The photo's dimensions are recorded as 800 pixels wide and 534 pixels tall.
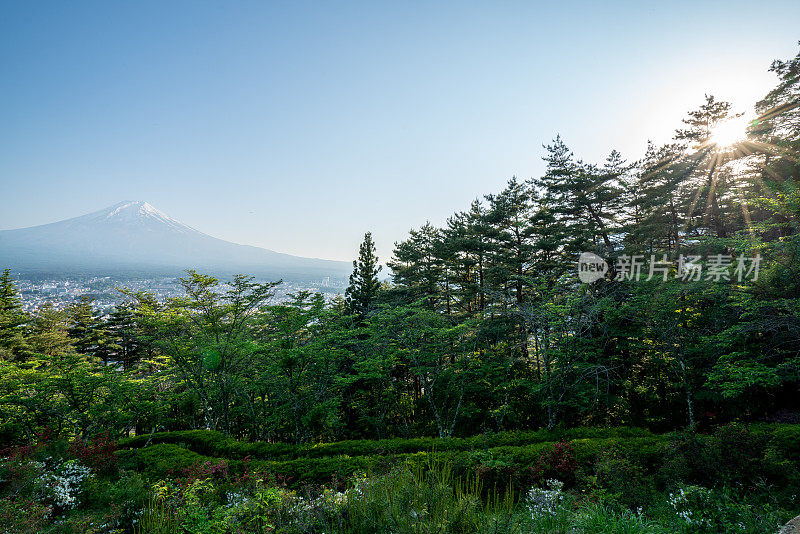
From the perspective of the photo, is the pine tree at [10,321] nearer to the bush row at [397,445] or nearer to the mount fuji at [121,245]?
the bush row at [397,445]

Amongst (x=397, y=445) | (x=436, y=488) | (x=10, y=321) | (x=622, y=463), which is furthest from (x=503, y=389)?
(x=10, y=321)

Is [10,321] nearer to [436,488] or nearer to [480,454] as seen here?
[480,454]

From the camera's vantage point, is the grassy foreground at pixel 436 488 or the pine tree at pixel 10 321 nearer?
the grassy foreground at pixel 436 488

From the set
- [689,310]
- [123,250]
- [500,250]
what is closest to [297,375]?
[500,250]

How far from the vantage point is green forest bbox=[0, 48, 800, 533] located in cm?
442

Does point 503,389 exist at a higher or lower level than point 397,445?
higher

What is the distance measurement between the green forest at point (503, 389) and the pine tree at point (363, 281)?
0.50 feet

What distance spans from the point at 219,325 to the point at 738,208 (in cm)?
2650

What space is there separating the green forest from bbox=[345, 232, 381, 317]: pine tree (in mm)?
153

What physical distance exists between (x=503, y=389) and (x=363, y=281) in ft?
34.9

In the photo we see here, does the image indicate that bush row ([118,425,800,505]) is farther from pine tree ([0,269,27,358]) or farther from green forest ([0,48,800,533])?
pine tree ([0,269,27,358])

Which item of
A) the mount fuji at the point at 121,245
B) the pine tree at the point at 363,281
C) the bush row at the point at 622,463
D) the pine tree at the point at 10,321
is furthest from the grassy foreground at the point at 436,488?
the mount fuji at the point at 121,245

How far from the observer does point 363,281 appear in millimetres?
18891

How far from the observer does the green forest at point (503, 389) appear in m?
4.42
